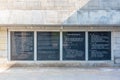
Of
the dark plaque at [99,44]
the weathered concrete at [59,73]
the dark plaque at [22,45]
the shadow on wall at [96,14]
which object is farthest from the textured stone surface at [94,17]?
the weathered concrete at [59,73]

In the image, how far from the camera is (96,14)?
1385 centimetres

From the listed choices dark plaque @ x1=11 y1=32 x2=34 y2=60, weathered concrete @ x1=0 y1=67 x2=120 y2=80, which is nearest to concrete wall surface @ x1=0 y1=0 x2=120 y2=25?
dark plaque @ x1=11 y1=32 x2=34 y2=60

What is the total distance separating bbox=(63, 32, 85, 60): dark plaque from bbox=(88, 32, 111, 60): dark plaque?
0.44 metres

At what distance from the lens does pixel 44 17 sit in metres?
13.8

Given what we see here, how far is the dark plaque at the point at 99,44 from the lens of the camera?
14.3 meters

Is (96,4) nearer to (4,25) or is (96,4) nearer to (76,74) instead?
(76,74)

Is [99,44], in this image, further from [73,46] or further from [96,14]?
[96,14]

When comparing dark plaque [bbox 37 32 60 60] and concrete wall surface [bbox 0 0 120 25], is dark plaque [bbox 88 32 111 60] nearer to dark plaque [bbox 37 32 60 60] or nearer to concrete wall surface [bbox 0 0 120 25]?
concrete wall surface [bbox 0 0 120 25]

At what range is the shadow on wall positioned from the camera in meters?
13.8

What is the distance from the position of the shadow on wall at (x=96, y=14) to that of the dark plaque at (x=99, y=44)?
33.5 inches

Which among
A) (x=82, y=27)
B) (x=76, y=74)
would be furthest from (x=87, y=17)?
(x=76, y=74)

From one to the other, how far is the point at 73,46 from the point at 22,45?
2836mm

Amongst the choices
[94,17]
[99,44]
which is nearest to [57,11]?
[94,17]

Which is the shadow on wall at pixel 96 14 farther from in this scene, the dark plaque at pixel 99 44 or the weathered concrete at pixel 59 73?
the weathered concrete at pixel 59 73
